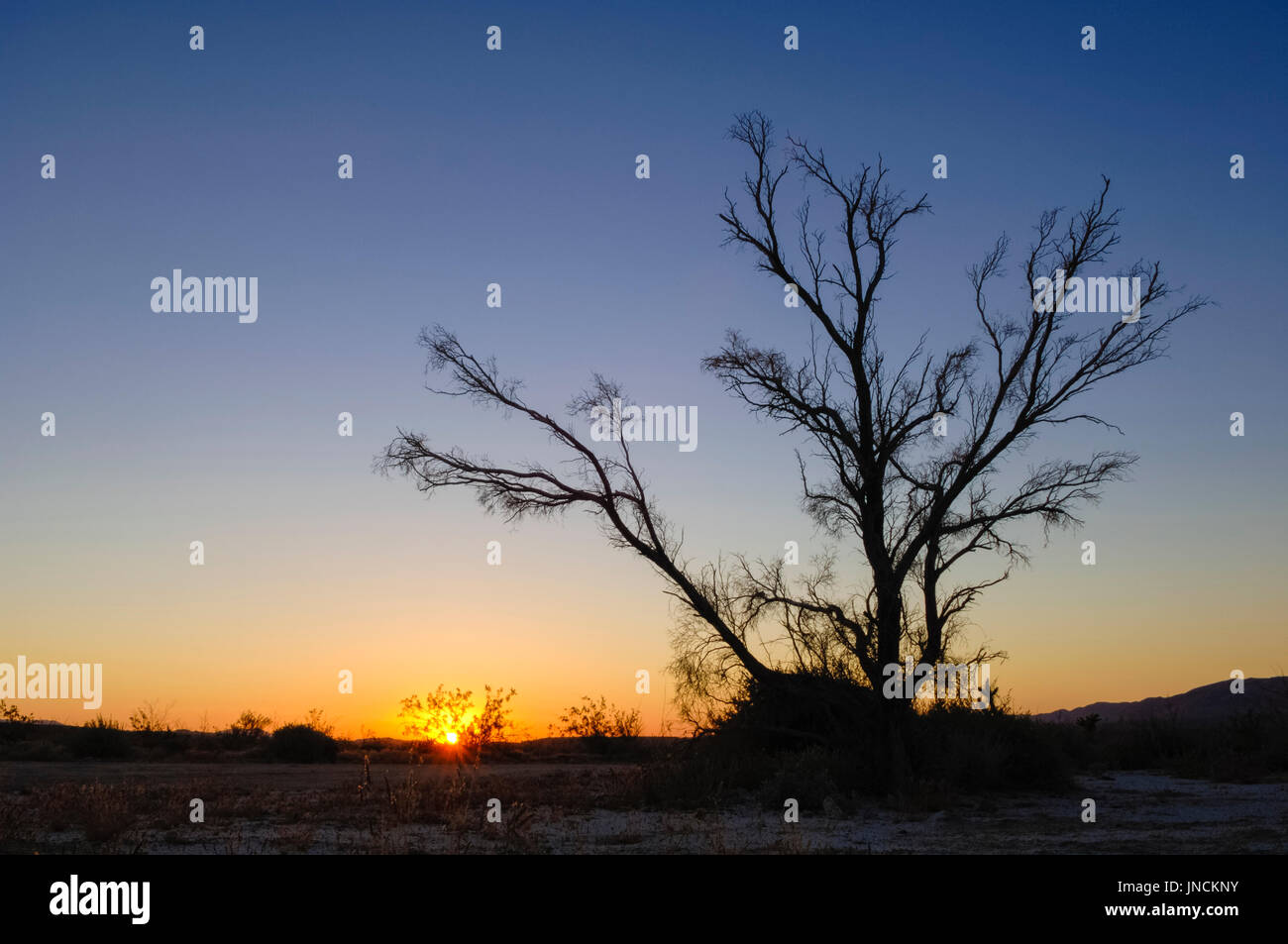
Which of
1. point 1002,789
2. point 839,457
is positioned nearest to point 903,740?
point 1002,789

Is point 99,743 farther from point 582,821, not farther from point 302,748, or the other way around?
point 582,821

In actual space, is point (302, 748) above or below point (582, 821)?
below

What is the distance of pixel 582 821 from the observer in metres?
14.3

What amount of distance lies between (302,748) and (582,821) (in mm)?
18586

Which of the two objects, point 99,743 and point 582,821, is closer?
point 582,821

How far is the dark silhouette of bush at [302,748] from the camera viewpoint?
29875 millimetres

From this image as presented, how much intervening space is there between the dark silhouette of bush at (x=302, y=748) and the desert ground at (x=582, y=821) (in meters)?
10.3
